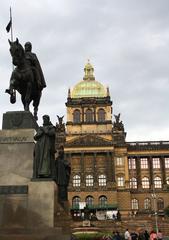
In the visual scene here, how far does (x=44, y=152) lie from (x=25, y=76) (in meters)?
2.86

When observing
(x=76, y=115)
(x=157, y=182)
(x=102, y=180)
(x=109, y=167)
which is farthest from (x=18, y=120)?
(x=76, y=115)

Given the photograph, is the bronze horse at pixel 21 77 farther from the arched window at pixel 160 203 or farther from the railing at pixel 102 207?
the arched window at pixel 160 203

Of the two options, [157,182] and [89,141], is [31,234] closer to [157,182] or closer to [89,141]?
[89,141]

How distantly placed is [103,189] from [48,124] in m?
75.8

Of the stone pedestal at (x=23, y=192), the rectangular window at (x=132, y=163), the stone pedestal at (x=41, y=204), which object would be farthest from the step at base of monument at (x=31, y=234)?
the rectangular window at (x=132, y=163)

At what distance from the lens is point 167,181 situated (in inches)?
3556

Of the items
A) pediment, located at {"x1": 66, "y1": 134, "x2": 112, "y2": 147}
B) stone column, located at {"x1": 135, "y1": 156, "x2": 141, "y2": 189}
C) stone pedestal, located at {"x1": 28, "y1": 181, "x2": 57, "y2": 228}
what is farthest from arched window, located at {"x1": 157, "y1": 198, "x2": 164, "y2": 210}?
stone pedestal, located at {"x1": 28, "y1": 181, "x2": 57, "y2": 228}

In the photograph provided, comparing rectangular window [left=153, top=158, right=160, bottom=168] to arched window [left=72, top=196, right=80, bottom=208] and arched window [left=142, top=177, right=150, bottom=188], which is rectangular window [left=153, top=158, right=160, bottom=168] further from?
arched window [left=72, top=196, right=80, bottom=208]

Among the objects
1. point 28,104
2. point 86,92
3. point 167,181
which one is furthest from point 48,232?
point 86,92

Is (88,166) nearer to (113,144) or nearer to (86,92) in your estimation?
(113,144)

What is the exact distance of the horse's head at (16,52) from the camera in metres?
12.5

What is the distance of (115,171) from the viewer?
8850 centimetres

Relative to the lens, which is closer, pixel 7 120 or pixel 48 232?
pixel 48 232

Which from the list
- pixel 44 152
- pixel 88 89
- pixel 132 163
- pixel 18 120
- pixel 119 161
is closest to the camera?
pixel 44 152
